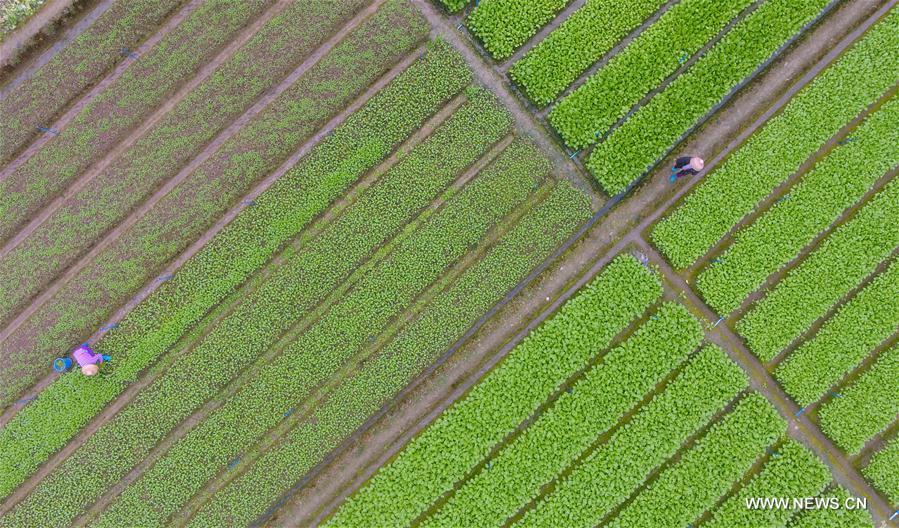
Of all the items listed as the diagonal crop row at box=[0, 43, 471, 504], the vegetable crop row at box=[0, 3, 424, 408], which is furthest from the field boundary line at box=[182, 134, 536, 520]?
the vegetable crop row at box=[0, 3, 424, 408]

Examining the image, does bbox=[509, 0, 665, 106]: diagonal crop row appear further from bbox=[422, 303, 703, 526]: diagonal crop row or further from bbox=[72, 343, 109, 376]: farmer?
bbox=[72, 343, 109, 376]: farmer

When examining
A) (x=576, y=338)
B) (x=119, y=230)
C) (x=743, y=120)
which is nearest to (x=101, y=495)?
(x=119, y=230)

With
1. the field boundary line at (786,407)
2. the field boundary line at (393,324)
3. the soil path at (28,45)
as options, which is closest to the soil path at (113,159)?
the soil path at (28,45)

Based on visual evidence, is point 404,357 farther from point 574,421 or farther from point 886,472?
point 886,472

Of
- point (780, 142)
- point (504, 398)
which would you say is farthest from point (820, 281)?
point (504, 398)

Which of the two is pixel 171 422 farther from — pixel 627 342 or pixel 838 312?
pixel 838 312
